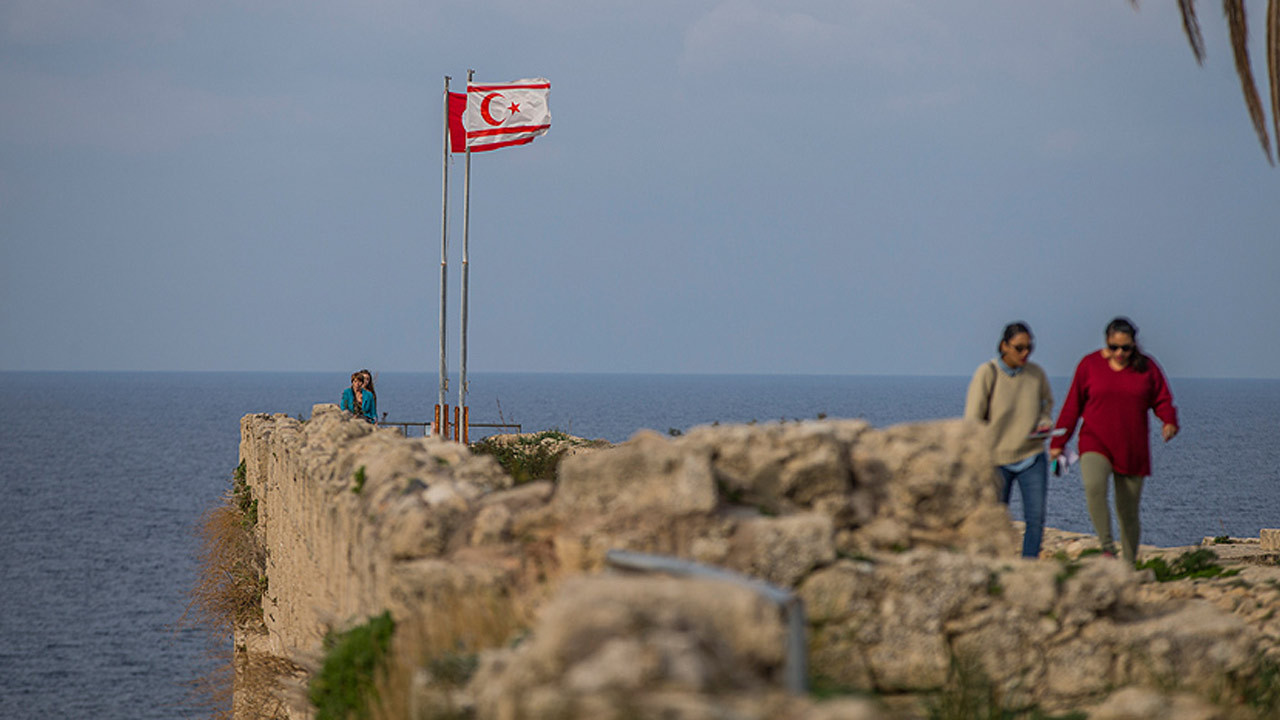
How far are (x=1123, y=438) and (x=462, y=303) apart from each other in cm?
1393

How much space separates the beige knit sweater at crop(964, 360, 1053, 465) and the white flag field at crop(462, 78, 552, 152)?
43.8 feet

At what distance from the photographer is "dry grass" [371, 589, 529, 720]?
13.7ft

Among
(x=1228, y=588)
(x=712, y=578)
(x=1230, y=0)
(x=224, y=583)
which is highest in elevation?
(x=1230, y=0)

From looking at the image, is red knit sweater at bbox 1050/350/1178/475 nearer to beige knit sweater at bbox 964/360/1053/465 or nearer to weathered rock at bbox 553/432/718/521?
beige knit sweater at bbox 964/360/1053/465

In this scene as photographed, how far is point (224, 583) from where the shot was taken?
14344mm

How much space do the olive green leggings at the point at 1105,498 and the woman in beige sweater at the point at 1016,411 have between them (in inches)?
18.1

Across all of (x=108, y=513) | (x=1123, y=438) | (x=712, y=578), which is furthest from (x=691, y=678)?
(x=108, y=513)

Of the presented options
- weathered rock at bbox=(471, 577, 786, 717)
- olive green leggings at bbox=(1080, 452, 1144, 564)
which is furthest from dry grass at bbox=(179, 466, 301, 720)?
weathered rock at bbox=(471, 577, 786, 717)

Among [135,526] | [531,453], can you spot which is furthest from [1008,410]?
[135,526]

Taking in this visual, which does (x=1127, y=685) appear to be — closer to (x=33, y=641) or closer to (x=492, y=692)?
(x=492, y=692)

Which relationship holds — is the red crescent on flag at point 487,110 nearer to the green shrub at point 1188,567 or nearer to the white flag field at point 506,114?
the white flag field at point 506,114

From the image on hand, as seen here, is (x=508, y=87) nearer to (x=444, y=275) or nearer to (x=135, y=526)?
(x=444, y=275)

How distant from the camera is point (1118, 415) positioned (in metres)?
8.03

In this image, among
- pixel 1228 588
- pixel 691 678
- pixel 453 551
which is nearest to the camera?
pixel 691 678
